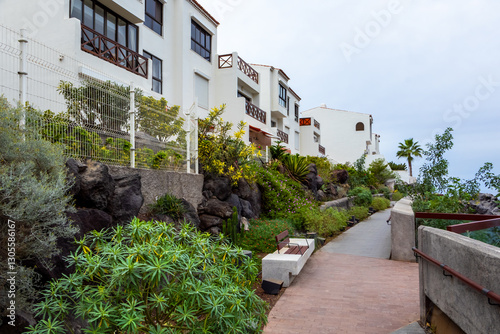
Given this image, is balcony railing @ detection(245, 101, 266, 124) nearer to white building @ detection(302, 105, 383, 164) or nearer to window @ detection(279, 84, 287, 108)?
window @ detection(279, 84, 287, 108)

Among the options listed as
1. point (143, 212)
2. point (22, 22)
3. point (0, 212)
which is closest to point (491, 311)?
point (0, 212)

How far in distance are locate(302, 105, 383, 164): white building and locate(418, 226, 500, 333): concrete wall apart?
47.1m

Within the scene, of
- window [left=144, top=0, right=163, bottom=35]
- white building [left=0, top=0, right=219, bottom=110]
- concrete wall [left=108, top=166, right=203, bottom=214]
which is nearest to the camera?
concrete wall [left=108, top=166, right=203, bottom=214]

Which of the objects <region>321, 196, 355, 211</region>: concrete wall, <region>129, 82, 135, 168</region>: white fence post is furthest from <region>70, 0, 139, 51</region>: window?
<region>321, 196, 355, 211</region>: concrete wall

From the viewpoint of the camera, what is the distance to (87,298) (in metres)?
2.94

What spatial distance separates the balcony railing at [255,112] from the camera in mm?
23734

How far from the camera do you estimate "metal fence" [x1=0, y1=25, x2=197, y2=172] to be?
18.4 ft

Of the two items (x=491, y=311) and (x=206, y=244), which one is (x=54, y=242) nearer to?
(x=206, y=244)

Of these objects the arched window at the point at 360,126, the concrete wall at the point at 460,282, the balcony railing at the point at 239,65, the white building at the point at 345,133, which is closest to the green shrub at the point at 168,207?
the concrete wall at the point at 460,282

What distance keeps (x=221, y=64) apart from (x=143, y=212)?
16.2 meters

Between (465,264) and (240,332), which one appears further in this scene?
(465,264)

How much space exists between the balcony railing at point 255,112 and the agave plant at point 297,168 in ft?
18.9

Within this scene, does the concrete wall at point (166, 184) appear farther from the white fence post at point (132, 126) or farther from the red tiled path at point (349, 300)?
the red tiled path at point (349, 300)

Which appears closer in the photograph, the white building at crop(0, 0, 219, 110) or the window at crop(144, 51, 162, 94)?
the white building at crop(0, 0, 219, 110)
